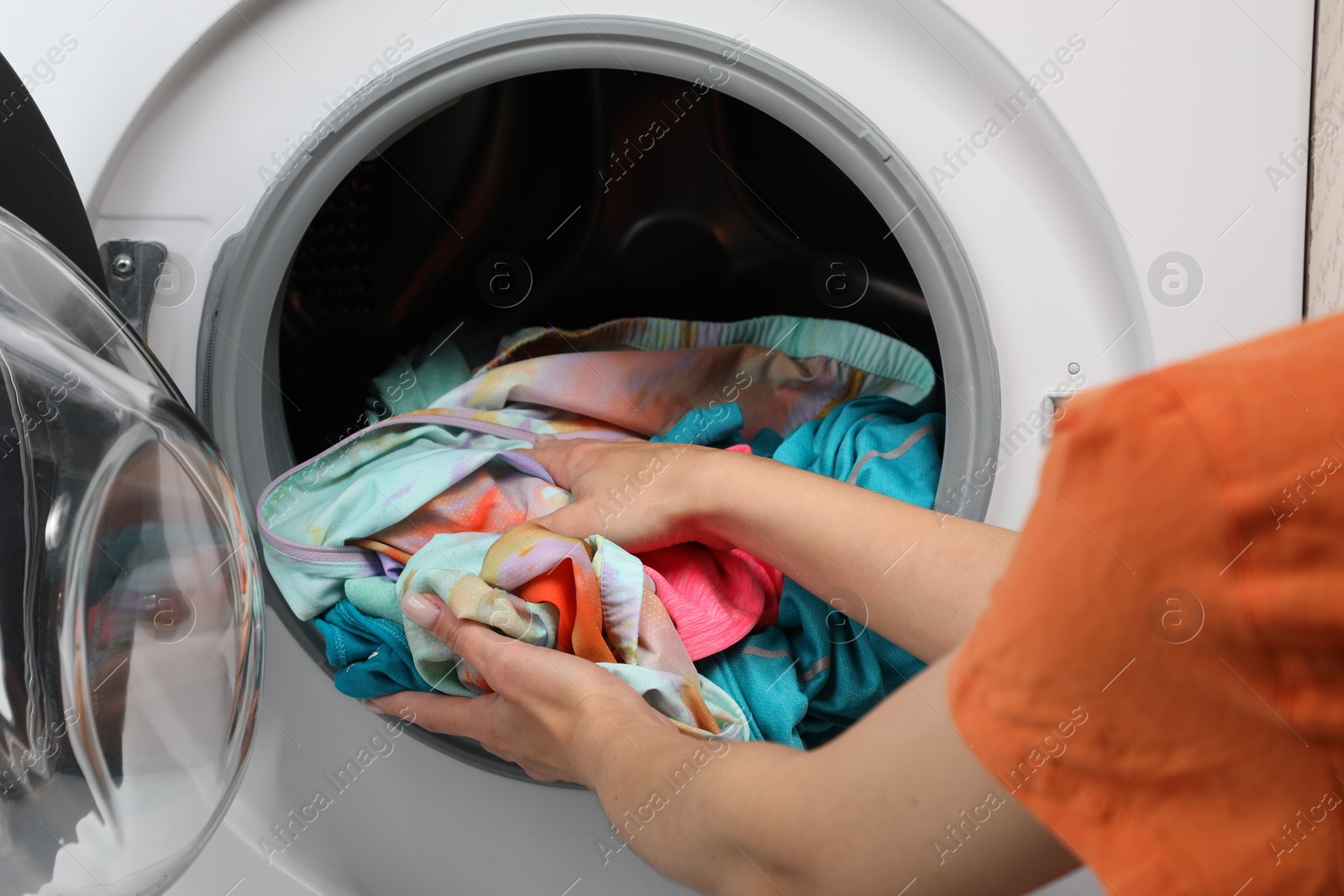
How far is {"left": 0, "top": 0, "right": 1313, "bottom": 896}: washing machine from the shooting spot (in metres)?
0.52

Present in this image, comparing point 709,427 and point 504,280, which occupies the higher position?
point 504,280

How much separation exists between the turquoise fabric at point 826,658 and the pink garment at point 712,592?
0.02m

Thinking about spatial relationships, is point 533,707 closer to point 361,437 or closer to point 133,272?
point 361,437

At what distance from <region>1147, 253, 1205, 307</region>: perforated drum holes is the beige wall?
7cm

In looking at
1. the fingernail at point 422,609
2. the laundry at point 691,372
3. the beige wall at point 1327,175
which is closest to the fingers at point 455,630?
the fingernail at point 422,609

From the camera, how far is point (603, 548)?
63 cm

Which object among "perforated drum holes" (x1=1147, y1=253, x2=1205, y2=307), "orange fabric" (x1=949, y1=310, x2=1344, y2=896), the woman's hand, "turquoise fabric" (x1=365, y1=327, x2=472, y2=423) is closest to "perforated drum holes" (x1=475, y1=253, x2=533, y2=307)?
"turquoise fabric" (x1=365, y1=327, x2=472, y2=423)

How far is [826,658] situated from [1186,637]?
0.46m

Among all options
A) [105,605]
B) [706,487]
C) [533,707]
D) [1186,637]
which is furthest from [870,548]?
[105,605]

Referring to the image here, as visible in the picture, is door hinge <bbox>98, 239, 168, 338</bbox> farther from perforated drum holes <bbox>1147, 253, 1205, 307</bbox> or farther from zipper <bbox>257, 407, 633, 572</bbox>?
perforated drum holes <bbox>1147, 253, 1205, 307</bbox>

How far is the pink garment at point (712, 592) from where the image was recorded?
650mm

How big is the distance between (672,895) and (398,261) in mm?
640

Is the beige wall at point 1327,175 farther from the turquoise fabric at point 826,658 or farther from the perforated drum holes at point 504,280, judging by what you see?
the perforated drum holes at point 504,280

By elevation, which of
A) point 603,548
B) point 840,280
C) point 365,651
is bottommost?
point 365,651
